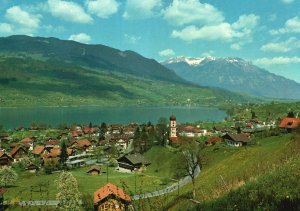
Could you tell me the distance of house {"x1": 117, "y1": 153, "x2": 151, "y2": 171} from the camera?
83844mm

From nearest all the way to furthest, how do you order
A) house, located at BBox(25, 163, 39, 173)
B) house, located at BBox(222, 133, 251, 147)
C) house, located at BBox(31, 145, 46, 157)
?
house, located at BBox(222, 133, 251, 147) < house, located at BBox(25, 163, 39, 173) < house, located at BBox(31, 145, 46, 157)

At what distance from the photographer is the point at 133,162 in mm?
83812

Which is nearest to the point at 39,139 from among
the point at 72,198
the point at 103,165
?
the point at 103,165

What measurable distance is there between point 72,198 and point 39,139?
111 m

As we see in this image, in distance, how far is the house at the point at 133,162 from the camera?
83844mm

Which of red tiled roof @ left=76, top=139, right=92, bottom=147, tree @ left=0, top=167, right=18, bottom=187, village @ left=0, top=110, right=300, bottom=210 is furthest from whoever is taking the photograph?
red tiled roof @ left=76, top=139, right=92, bottom=147

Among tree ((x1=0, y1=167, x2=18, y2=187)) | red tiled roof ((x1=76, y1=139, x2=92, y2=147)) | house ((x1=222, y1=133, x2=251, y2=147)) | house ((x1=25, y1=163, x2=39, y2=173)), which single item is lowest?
house ((x1=25, y1=163, x2=39, y2=173))

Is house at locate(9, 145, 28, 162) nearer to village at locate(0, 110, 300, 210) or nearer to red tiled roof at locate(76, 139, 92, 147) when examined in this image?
village at locate(0, 110, 300, 210)

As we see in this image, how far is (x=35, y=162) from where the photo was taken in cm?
9938

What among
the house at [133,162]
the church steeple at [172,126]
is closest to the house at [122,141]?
Answer: the church steeple at [172,126]

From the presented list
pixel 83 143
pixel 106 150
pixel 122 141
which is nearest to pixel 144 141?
pixel 106 150

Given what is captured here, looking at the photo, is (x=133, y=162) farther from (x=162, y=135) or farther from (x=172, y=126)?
(x=172, y=126)

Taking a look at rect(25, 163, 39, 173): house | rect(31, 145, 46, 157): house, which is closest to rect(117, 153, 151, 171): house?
rect(25, 163, 39, 173): house

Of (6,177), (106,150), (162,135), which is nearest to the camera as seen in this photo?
(6,177)
